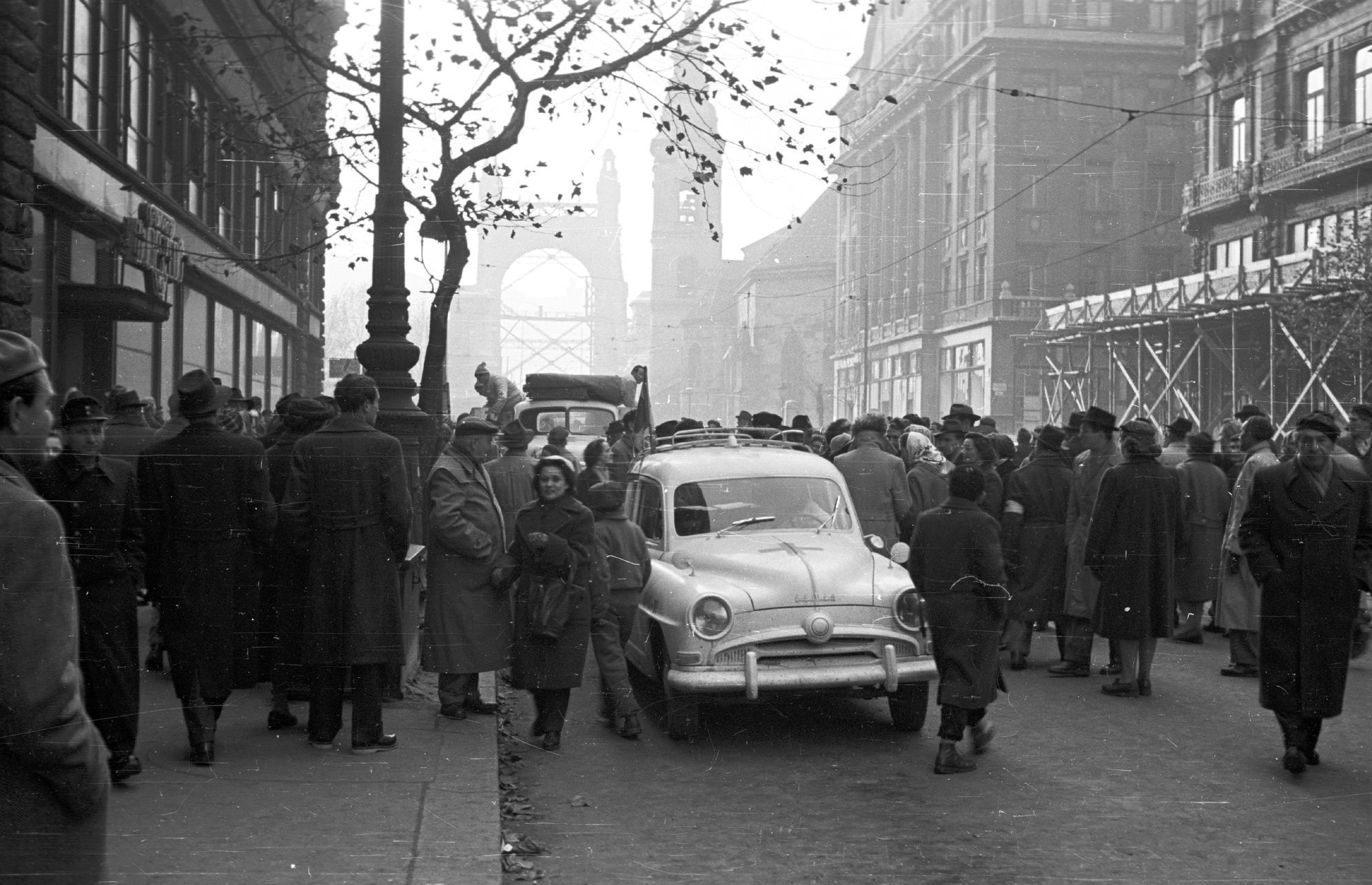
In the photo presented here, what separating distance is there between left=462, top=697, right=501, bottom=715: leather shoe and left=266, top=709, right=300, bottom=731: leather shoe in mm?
1044

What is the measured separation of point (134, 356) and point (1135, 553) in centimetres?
1253

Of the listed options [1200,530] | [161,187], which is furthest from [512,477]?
[161,187]

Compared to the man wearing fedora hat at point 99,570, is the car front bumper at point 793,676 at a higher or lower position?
lower

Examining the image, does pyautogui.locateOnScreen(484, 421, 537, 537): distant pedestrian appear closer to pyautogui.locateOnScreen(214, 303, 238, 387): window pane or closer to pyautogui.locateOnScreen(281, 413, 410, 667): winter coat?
pyautogui.locateOnScreen(281, 413, 410, 667): winter coat

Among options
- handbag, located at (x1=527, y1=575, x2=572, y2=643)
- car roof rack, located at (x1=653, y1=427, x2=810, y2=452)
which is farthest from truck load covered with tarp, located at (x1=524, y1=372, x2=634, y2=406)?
handbag, located at (x1=527, y1=575, x2=572, y2=643)

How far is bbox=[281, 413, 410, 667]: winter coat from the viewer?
21.6 feet

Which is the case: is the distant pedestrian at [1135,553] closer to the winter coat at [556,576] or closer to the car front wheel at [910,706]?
the car front wheel at [910,706]

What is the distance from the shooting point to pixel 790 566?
7801 millimetres

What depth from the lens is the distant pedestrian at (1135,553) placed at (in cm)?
896

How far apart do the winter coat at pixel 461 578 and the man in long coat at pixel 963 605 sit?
2408 millimetres

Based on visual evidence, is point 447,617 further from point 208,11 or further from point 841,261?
point 841,261

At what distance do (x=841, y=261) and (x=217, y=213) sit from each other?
197 ft

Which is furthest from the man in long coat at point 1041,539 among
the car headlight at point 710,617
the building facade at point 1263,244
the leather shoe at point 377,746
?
the building facade at point 1263,244

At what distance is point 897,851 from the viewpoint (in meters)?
5.47
